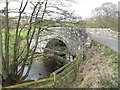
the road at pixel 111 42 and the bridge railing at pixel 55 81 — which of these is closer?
the bridge railing at pixel 55 81

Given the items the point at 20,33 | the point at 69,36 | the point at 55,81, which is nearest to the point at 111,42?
the point at 69,36

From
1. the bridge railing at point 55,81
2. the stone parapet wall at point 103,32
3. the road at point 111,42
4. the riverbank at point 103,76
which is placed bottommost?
the bridge railing at point 55,81

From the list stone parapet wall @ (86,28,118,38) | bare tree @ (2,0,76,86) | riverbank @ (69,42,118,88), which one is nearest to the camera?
riverbank @ (69,42,118,88)

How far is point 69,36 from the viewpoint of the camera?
36.1ft

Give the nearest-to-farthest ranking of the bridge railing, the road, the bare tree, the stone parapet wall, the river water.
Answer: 1. the bridge railing
2. the road
3. the bare tree
4. the stone parapet wall
5. the river water

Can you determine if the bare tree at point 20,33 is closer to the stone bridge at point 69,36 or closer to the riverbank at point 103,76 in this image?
the stone bridge at point 69,36

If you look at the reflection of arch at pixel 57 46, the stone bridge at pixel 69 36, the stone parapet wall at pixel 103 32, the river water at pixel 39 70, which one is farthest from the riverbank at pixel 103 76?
the river water at pixel 39 70

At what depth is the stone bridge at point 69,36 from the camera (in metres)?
10.0

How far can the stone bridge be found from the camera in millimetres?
10031

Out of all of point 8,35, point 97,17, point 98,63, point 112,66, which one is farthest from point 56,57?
point 112,66

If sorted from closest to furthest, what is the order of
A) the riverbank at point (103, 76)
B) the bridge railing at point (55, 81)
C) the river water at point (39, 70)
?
the riverbank at point (103, 76)
the bridge railing at point (55, 81)
the river water at point (39, 70)

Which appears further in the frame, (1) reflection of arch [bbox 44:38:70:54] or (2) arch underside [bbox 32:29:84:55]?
(1) reflection of arch [bbox 44:38:70:54]

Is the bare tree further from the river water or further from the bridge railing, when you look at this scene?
the bridge railing

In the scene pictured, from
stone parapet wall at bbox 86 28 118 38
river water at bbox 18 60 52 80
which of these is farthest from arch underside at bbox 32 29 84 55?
river water at bbox 18 60 52 80
